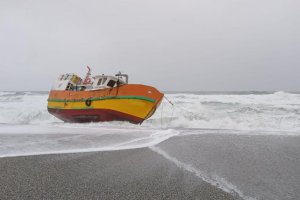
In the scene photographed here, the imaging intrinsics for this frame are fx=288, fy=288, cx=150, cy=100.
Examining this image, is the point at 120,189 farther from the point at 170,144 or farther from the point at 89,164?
the point at 170,144

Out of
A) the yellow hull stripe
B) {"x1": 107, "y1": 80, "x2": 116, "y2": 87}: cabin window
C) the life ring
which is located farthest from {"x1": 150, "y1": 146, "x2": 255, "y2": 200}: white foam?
the life ring

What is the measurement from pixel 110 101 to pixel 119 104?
1.92 ft

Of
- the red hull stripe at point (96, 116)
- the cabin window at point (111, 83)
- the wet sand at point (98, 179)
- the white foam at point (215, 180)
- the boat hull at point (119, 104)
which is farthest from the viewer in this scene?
the cabin window at point (111, 83)

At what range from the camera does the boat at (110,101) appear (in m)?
16.0

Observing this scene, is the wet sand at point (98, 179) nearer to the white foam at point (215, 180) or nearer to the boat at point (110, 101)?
the white foam at point (215, 180)

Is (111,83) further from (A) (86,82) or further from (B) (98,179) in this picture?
(B) (98,179)

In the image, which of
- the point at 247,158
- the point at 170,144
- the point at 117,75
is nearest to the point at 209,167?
the point at 247,158

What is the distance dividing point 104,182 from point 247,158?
2.95m

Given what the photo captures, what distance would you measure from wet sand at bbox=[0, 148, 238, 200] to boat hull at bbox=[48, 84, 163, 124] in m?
10.5

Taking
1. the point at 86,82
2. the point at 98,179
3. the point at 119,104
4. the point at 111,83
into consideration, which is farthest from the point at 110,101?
the point at 98,179

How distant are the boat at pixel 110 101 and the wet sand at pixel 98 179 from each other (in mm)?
10480

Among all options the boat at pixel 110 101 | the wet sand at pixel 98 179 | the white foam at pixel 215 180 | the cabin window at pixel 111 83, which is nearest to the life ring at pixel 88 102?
the boat at pixel 110 101

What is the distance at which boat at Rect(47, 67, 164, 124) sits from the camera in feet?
52.4

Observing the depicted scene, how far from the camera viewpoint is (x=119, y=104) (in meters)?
16.1
